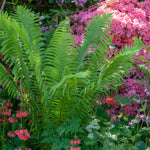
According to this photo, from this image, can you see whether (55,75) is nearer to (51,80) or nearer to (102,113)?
(51,80)

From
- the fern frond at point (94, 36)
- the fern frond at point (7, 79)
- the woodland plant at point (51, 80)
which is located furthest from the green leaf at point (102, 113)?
the fern frond at point (7, 79)

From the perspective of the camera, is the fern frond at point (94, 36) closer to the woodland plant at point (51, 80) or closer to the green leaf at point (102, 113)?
the woodland plant at point (51, 80)

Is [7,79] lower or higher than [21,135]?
higher

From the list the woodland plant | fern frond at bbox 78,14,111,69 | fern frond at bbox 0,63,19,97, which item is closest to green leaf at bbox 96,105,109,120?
the woodland plant

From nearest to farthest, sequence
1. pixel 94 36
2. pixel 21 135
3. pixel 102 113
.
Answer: pixel 21 135
pixel 94 36
pixel 102 113

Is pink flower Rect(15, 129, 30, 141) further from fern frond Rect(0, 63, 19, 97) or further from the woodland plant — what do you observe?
fern frond Rect(0, 63, 19, 97)

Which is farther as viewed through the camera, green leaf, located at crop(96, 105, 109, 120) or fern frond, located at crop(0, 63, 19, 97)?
green leaf, located at crop(96, 105, 109, 120)

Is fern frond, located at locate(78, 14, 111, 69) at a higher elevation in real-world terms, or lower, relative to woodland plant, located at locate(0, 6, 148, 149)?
higher

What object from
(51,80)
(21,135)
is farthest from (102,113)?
(21,135)

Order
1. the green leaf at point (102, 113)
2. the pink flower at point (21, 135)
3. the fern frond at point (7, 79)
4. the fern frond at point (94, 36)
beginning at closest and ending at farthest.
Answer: the pink flower at point (21, 135) → the fern frond at point (7, 79) → the fern frond at point (94, 36) → the green leaf at point (102, 113)

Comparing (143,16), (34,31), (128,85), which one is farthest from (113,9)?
(34,31)

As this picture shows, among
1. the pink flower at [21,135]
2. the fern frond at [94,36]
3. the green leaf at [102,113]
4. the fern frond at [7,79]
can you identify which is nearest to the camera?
the pink flower at [21,135]

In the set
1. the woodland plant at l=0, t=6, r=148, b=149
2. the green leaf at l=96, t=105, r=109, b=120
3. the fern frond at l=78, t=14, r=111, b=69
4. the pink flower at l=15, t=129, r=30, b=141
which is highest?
the fern frond at l=78, t=14, r=111, b=69

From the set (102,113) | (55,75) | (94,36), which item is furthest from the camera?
(102,113)
